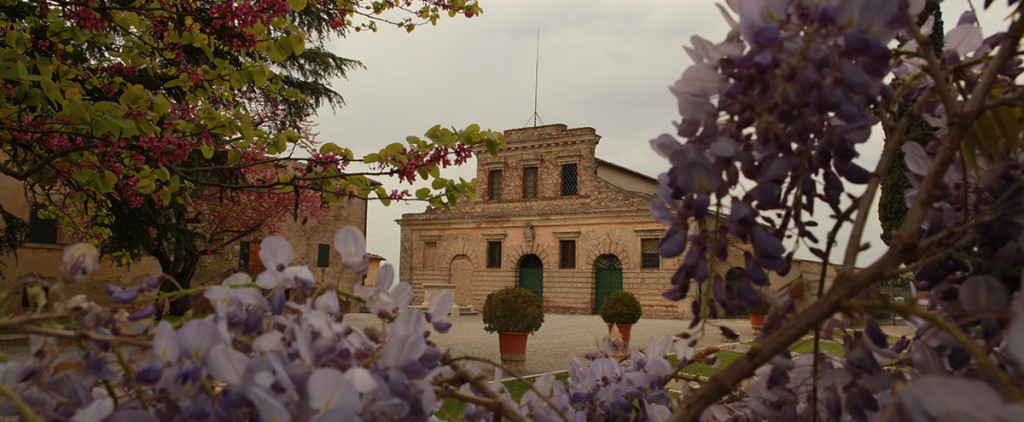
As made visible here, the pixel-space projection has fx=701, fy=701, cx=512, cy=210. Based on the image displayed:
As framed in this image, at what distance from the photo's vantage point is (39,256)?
18000mm

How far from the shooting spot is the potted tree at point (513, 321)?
35.2 feet

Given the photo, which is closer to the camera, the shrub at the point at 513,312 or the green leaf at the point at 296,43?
the green leaf at the point at 296,43

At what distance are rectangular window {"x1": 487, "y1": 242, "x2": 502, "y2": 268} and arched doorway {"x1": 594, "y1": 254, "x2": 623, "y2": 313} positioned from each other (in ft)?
13.4

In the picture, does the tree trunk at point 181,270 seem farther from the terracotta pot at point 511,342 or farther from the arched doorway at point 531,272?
the arched doorway at point 531,272

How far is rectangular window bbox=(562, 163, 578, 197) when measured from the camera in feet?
89.6

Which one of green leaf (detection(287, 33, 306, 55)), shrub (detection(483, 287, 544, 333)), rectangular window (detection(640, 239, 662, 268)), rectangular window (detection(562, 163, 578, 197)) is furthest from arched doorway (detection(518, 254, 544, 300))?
green leaf (detection(287, 33, 306, 55))

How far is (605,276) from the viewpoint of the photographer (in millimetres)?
26672

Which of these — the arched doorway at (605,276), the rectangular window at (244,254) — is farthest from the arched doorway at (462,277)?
the rectangular window at (244,254)

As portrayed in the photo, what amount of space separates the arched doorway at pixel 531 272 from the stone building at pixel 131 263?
6069 millimetres

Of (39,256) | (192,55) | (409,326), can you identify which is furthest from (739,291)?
(39,256)

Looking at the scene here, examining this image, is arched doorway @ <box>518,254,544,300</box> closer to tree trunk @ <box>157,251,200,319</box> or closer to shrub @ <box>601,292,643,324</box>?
tree trunk @ <box>157,251,200,319</box>

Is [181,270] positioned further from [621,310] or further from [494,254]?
[494,254]

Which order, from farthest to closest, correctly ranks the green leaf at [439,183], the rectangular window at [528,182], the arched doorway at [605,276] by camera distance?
the rectangular window at [528,182], the arched doorway at [605,276], the green leaf at [439,183]

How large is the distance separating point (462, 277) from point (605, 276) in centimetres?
612
